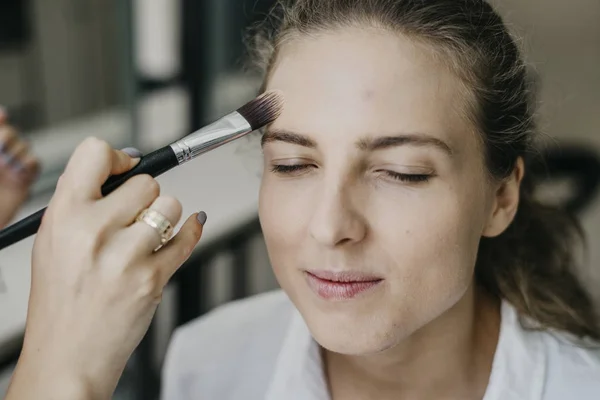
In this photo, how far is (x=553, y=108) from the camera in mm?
1343

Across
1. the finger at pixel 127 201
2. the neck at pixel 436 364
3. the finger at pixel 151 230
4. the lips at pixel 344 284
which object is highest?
the finger at pixel 127 201

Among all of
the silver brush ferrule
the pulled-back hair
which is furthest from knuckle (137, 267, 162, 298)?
the pulled-back hair

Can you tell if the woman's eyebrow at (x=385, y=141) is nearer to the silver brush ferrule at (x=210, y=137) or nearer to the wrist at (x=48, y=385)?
the silver brush ferrule at (x=210, y=137)

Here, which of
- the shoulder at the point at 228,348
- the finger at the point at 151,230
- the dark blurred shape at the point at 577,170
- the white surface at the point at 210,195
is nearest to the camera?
the finger at the point at 151,230

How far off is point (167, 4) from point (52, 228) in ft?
4.91

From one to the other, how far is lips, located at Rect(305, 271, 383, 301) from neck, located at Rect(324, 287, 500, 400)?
0.15 m

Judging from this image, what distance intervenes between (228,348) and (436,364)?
0.30m

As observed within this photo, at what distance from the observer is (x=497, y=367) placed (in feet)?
2.99

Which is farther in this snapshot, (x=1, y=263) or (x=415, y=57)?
(x=1, y=263)

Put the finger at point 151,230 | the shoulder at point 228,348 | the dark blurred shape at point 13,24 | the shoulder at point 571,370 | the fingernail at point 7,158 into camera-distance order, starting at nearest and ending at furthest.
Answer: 1. the finger at point 151,230
2. the fingernail at point 7,158
3. the shoulder at point 571,370
4. the shoulder at point 228,348
5. the dark blurred shape at point 13,24

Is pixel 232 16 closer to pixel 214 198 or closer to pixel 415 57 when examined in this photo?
pixel 214 198

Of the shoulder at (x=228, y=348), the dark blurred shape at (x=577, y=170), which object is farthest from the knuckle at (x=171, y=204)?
the dark blurred shape at (x=577, y=170)

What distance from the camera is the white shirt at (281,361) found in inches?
35.4

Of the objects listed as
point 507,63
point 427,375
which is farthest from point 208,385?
point 507,63
